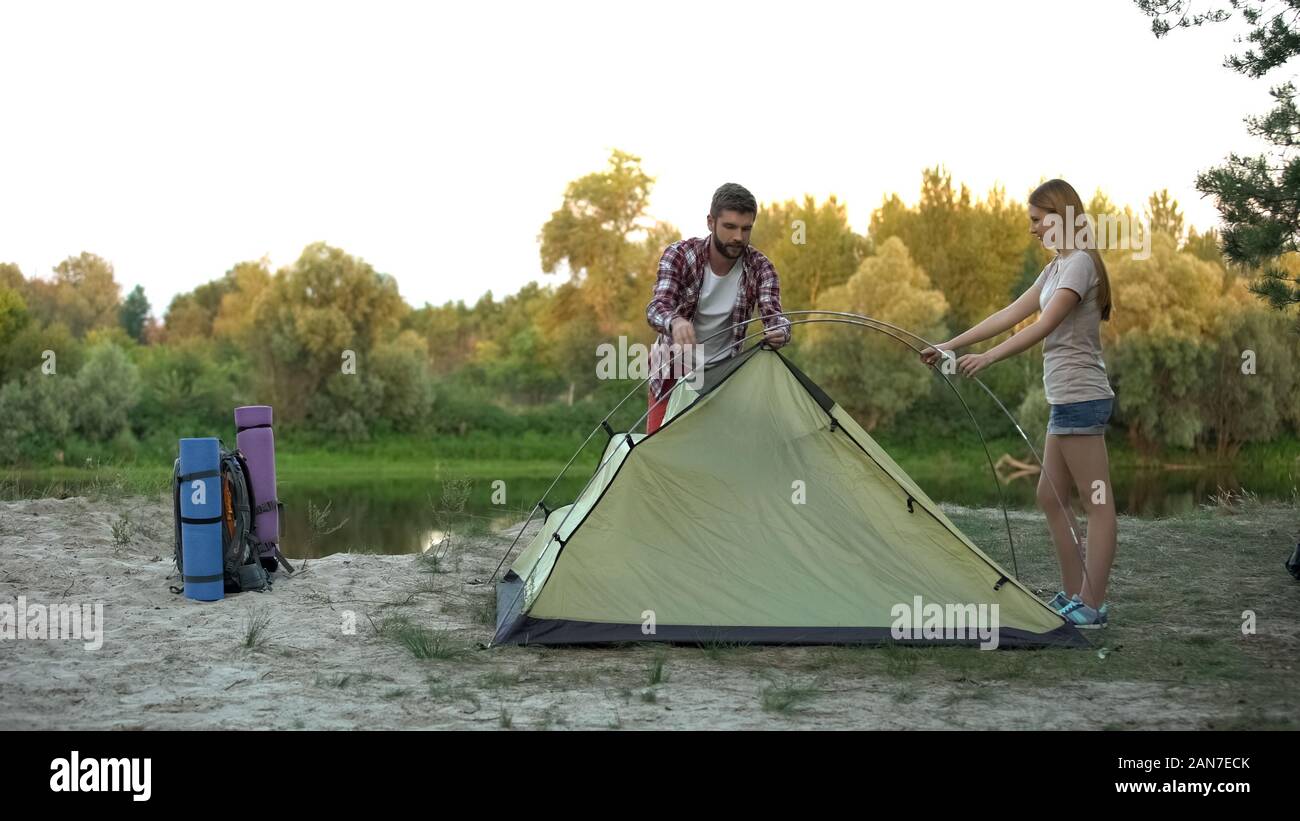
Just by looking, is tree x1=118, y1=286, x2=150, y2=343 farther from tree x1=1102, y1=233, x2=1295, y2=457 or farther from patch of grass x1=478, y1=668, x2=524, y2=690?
patch of grass x1=478, y1=668, x2=524, y2=690

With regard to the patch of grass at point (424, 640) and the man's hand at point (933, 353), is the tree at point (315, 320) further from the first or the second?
the man's hand at point (933, 353)

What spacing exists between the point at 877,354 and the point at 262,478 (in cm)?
2624

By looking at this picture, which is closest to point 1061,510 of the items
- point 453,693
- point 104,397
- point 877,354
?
point 453,693

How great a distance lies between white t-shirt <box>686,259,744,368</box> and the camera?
19.4 ft

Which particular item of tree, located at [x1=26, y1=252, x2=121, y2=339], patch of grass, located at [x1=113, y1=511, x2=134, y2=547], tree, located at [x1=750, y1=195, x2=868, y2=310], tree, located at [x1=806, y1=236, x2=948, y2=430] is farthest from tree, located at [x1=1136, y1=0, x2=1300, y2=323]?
tree, located at [x1=26, y1=252, x2=121, y2=339]

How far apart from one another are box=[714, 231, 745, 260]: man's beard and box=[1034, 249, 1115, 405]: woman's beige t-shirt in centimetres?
150

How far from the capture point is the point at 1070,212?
522 cm

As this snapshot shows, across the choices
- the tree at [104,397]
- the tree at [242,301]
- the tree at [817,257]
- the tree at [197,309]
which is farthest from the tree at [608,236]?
the tree at [197,309]

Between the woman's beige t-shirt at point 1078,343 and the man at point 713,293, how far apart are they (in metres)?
1.27

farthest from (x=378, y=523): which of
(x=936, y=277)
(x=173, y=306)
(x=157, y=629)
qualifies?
(x=173, y=306)

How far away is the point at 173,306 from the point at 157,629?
5566 centimetres

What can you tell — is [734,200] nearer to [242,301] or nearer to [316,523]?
[316,523]

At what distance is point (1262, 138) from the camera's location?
24.9ft

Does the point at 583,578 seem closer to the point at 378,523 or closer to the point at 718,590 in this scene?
the point at 718,590
